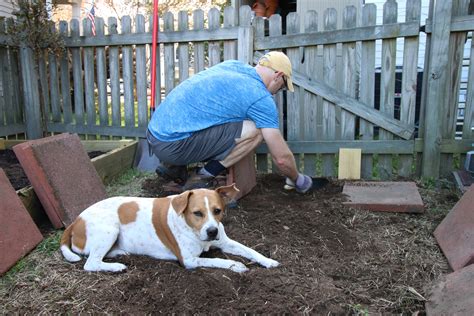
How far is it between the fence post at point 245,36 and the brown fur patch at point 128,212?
269cm

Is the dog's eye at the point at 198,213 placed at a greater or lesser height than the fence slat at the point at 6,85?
lesser

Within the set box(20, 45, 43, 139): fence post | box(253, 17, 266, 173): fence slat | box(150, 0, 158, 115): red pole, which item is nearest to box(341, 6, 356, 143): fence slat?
box(253, 17, 266, 173): fence slat

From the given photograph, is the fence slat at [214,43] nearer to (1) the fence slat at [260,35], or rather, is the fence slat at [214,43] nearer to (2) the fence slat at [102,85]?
(1) the fence slat at [260,35]

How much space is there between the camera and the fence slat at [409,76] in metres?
4.77

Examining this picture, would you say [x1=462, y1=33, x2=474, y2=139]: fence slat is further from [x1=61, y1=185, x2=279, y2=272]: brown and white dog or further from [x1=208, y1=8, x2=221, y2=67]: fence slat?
[x1=61, y1=185, x2=279, y2=272]: brown and white dog

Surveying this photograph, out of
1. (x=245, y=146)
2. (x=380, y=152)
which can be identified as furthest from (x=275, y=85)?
(x=380, y=152)

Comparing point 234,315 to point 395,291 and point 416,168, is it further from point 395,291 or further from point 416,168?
point 416,168

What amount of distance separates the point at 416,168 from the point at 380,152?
44cm

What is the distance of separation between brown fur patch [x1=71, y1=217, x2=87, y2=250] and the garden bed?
0.13 m

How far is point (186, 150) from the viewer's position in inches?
168

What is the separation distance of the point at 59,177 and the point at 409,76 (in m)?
3.57

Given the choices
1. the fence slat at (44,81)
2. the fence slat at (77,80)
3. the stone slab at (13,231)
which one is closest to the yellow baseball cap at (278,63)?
the stone slab at (13,231)

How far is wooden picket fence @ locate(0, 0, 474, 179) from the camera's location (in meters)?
4.81

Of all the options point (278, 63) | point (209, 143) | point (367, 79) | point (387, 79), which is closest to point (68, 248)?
point (209, 143)
